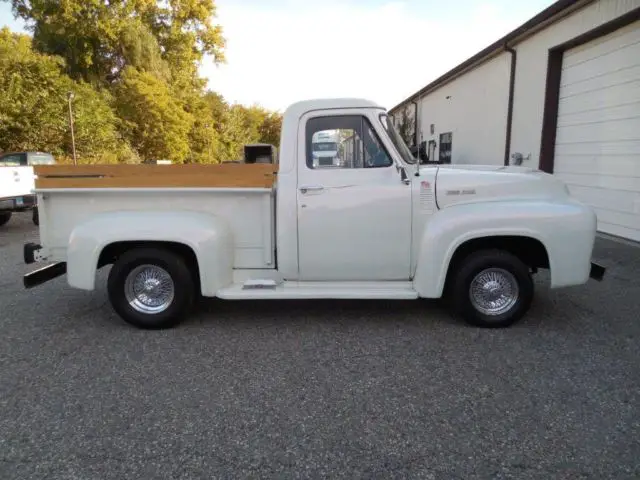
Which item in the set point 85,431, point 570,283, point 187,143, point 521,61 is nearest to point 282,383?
point 85,431

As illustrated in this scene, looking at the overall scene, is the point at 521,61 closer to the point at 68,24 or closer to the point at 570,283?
the point at 570,283

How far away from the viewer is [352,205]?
452cm

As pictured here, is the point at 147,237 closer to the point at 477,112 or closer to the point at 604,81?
the point at 604,81

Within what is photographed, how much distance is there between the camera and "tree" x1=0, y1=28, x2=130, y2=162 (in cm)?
2222

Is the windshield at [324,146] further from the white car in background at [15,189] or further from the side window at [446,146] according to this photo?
the side window at [446,146]

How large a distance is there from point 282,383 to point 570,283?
279 cm

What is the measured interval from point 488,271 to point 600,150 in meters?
6.04

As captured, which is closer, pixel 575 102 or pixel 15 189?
pixel 575 102

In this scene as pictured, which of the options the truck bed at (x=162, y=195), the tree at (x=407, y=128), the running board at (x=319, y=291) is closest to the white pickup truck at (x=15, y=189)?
the truck bed at (x=162, y=195)

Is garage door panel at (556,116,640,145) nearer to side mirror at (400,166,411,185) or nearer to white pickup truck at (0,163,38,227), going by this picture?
side mirror at (400,166,411,185)

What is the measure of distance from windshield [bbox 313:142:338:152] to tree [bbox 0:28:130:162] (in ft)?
73.1

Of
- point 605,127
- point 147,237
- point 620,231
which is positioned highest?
point 605,127

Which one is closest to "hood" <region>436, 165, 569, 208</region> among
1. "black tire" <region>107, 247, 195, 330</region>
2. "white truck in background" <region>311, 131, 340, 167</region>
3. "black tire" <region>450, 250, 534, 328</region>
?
"black tire" <region>450, 250, 534, 328</region>

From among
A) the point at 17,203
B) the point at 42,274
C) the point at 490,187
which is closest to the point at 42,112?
the point at 17,203
